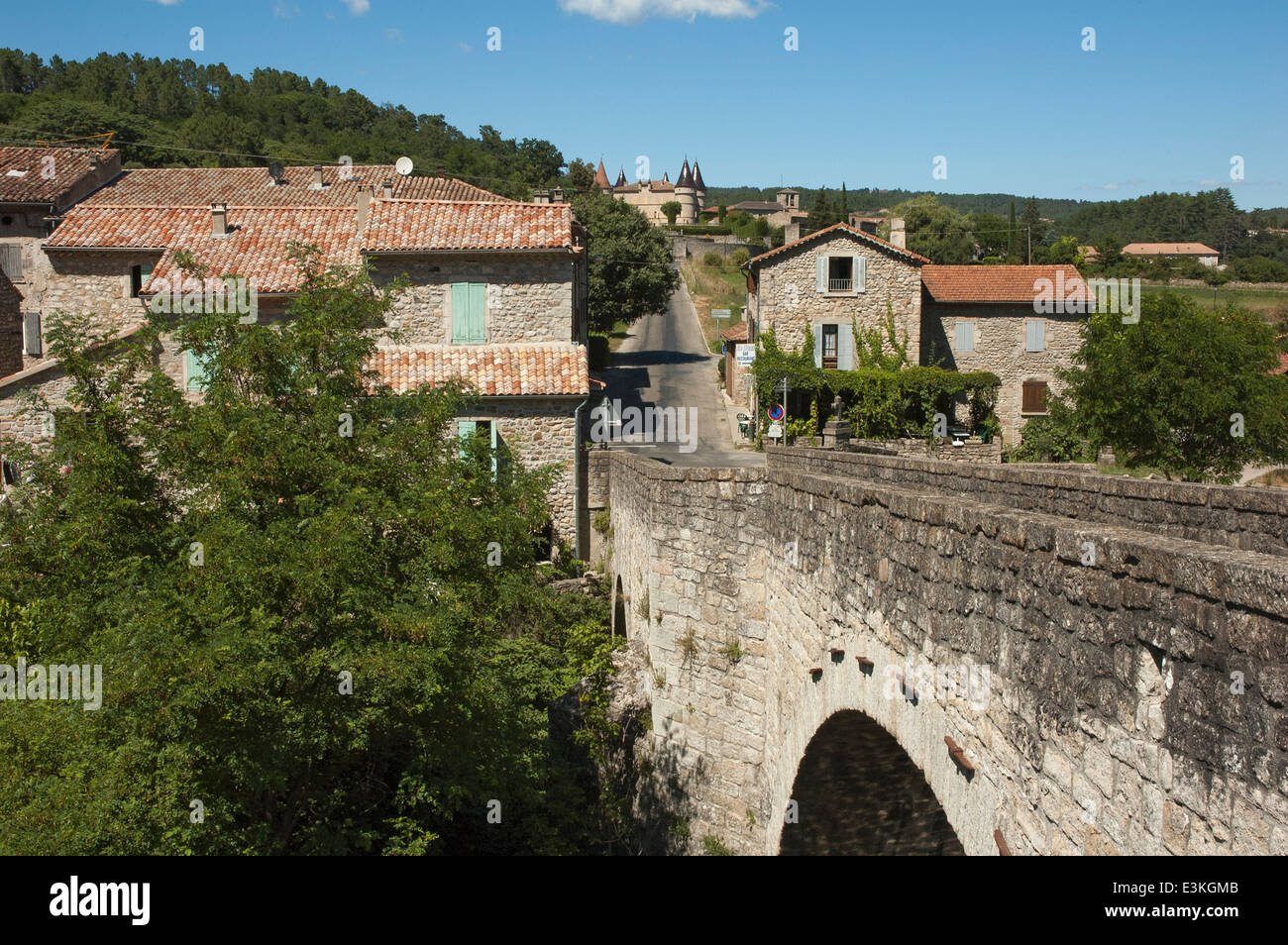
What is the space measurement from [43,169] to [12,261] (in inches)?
135

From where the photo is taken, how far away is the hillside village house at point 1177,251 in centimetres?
9369

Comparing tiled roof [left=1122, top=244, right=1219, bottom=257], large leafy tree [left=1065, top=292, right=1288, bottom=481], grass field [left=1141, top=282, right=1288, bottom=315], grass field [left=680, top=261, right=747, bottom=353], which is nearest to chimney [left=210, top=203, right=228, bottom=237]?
large leafy tree [left=1065, top=292, right=1288, bottom=481]

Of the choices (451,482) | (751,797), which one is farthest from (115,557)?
(751,797)

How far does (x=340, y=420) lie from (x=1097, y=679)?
A: 7746 mm

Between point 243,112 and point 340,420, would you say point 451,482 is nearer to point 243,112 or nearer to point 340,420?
point 340,420

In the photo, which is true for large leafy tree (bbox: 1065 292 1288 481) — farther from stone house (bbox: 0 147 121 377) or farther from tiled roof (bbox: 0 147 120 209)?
tiled roof (bbox: 0 147 120 209)

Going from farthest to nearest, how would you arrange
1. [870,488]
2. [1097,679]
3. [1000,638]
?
[870,488]
[1000,638]
[1097,679]

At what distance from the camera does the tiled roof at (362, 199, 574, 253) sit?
69.6 feet

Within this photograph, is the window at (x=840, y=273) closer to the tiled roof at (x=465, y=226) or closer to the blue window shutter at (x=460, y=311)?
the tiled roof at (x=465, y=226)

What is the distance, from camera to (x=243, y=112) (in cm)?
8888

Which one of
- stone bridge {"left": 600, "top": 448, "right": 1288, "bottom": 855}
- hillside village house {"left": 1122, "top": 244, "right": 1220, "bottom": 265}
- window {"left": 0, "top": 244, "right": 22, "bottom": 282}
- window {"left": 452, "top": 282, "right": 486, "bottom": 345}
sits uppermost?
hillside village house {"left": 1122, "top": 244, "right": 1220, "bottom": 265}

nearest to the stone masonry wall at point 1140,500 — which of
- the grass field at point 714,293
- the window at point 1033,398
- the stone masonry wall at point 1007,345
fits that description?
the stone masonry wall at point 1007,345

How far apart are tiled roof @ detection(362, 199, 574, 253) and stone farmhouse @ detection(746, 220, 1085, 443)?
42.2 feet

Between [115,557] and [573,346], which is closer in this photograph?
[115,557]
